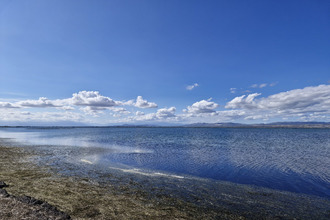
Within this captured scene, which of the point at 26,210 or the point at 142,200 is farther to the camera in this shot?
the point at 142,200

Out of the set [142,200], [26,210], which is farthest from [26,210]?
[142,200]

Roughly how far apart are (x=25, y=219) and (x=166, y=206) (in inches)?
370

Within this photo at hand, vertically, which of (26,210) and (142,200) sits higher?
(26,210)

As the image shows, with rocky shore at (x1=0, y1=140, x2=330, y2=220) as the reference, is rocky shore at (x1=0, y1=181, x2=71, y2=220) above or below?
above

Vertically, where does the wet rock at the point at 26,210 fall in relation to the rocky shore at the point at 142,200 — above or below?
above

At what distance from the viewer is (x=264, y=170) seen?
99.3 feet

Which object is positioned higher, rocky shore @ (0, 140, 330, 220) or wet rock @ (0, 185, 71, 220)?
wet rock @ (0, 185, 71, 220)

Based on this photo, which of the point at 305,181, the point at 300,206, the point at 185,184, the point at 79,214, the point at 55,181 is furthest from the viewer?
the point at 305,181

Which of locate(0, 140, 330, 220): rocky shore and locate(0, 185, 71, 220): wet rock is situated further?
locate(0, 140, 330, 220): rocky shore

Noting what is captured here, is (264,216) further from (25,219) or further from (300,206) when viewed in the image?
(25,219)

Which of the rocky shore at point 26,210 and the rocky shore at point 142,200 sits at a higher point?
the rocky shore at point 26,210

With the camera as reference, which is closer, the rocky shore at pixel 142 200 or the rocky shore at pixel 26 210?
the rocky shore at pixel 26 210

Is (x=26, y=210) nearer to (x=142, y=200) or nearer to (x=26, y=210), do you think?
(x=26, y=210)

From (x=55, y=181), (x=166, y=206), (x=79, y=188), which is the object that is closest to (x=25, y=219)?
(x=79, y=188)
